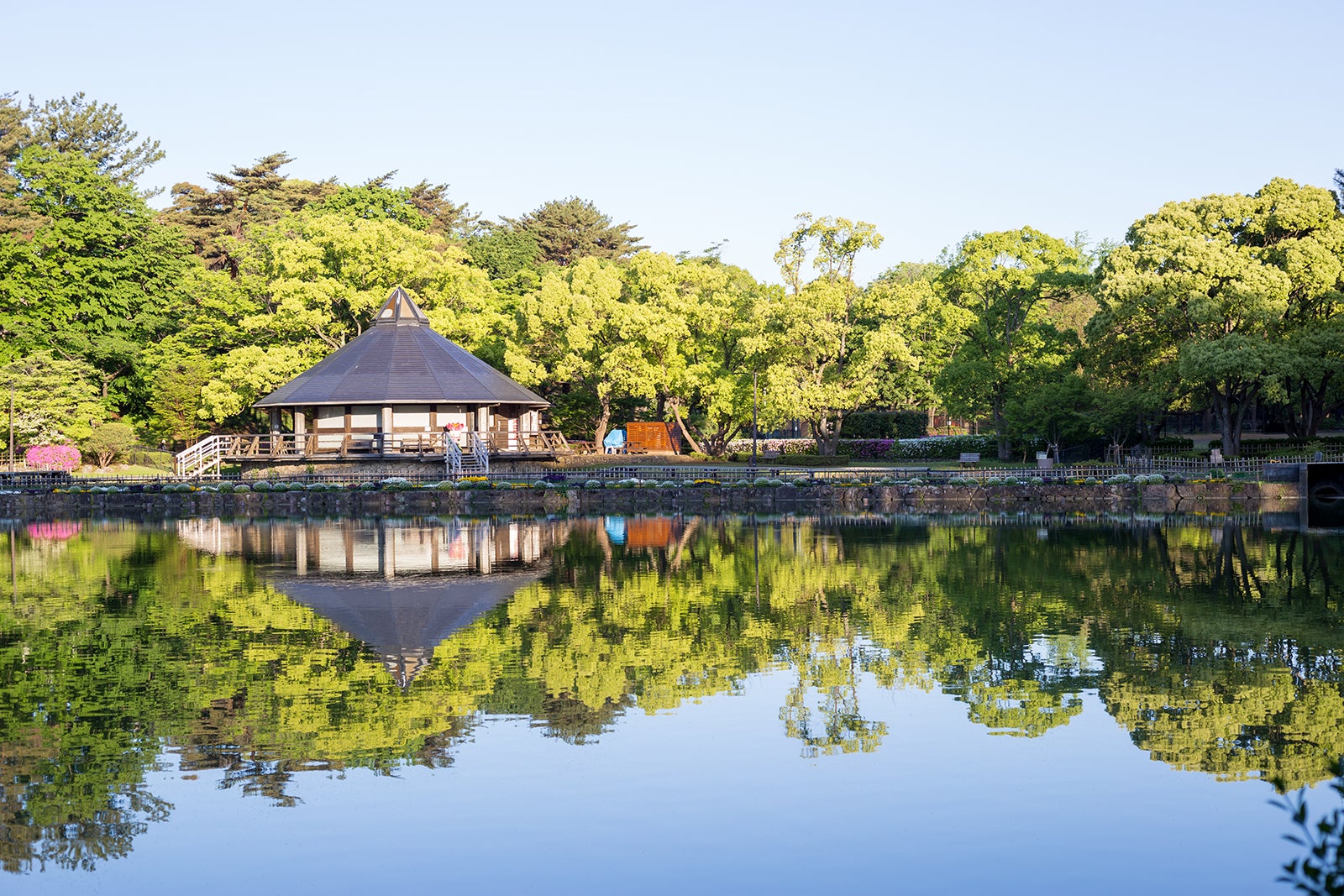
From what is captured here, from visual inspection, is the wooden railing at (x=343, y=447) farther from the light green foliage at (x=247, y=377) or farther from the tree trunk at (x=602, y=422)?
the tree trunk at (x=602, y=422)

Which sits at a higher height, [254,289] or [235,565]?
[254,289]

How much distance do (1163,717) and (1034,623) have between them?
636 cm

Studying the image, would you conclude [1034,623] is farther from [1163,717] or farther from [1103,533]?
[1103,533]

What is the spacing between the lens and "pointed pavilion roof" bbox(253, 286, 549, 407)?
53.7 meters

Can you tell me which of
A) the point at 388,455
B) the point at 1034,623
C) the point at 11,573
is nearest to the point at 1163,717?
the point at 1034,623

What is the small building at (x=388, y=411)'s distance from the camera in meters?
54.0

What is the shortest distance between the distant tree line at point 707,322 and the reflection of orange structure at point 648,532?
46.9 ft

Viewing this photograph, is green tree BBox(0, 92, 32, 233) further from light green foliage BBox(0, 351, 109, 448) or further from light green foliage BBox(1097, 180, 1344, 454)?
light green foliage BBox(1097, 180, 1344, 454)

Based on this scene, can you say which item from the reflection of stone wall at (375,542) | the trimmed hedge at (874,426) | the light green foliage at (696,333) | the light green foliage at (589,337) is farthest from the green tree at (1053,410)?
the reflection of stone wall at (375,542)

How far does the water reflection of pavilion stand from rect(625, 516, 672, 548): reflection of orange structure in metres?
2.15

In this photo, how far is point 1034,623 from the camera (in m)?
20.7

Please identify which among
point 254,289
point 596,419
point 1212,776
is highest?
point 254,289

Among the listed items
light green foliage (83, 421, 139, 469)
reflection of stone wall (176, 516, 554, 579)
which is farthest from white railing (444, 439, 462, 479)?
light green foliage (83, 421, 139, 469)

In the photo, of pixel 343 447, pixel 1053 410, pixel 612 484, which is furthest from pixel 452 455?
pixel 1053 410
